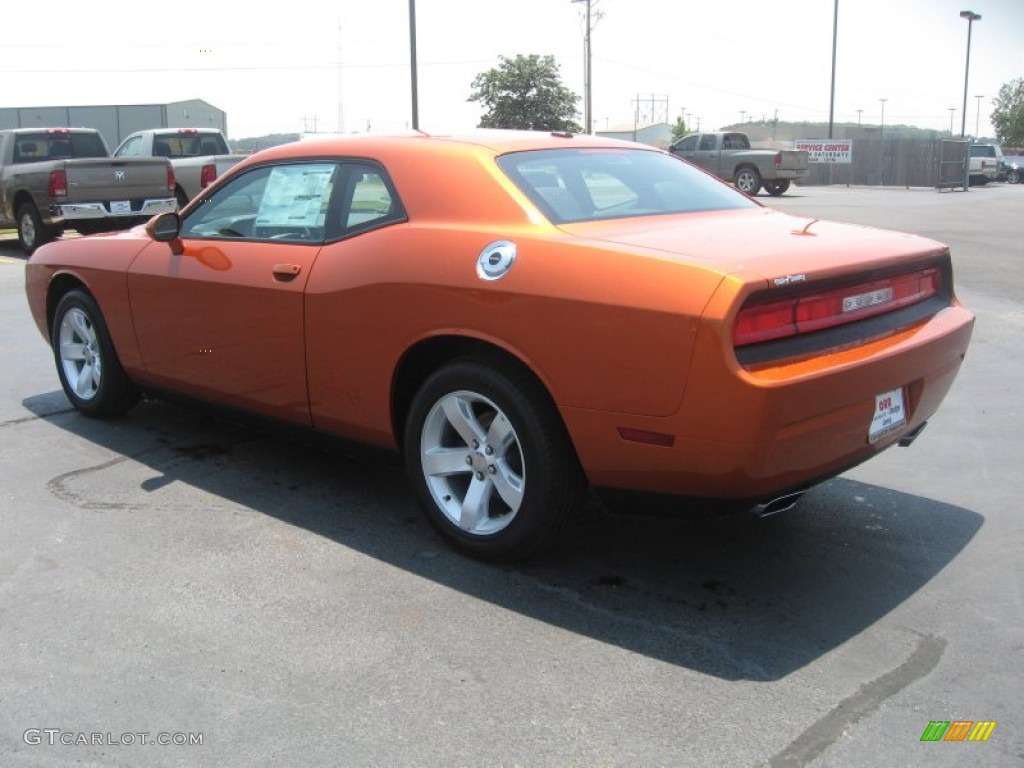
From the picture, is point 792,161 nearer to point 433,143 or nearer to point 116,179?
point 116,179

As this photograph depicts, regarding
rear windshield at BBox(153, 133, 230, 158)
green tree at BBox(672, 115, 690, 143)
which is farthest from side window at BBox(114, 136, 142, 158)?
green tree at BBox(672, 115, 690, 143)

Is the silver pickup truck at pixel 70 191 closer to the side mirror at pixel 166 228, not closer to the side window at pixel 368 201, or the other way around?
the side mirror at pixel 166 228

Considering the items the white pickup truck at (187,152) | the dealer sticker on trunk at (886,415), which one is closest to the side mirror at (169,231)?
the dealer sticker on trunk at (886,415)

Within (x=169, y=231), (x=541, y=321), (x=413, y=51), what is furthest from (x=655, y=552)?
(x=413, y=51)

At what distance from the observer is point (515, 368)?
369cm

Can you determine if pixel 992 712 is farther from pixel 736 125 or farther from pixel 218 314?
pixel 736 125

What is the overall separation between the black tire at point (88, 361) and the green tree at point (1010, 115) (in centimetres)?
8313

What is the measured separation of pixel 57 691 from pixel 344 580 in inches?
41.5

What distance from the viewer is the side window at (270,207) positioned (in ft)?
14.7

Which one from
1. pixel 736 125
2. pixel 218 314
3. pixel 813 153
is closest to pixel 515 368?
pixel 218 314

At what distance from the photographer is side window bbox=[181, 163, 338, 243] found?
14.7ft

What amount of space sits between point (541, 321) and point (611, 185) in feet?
3.64

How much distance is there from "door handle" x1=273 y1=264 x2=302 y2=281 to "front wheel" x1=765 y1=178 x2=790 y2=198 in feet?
88.7

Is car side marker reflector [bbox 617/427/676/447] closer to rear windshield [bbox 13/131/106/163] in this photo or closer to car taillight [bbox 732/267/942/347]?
car taillight [bbox 732/267/942/347]
